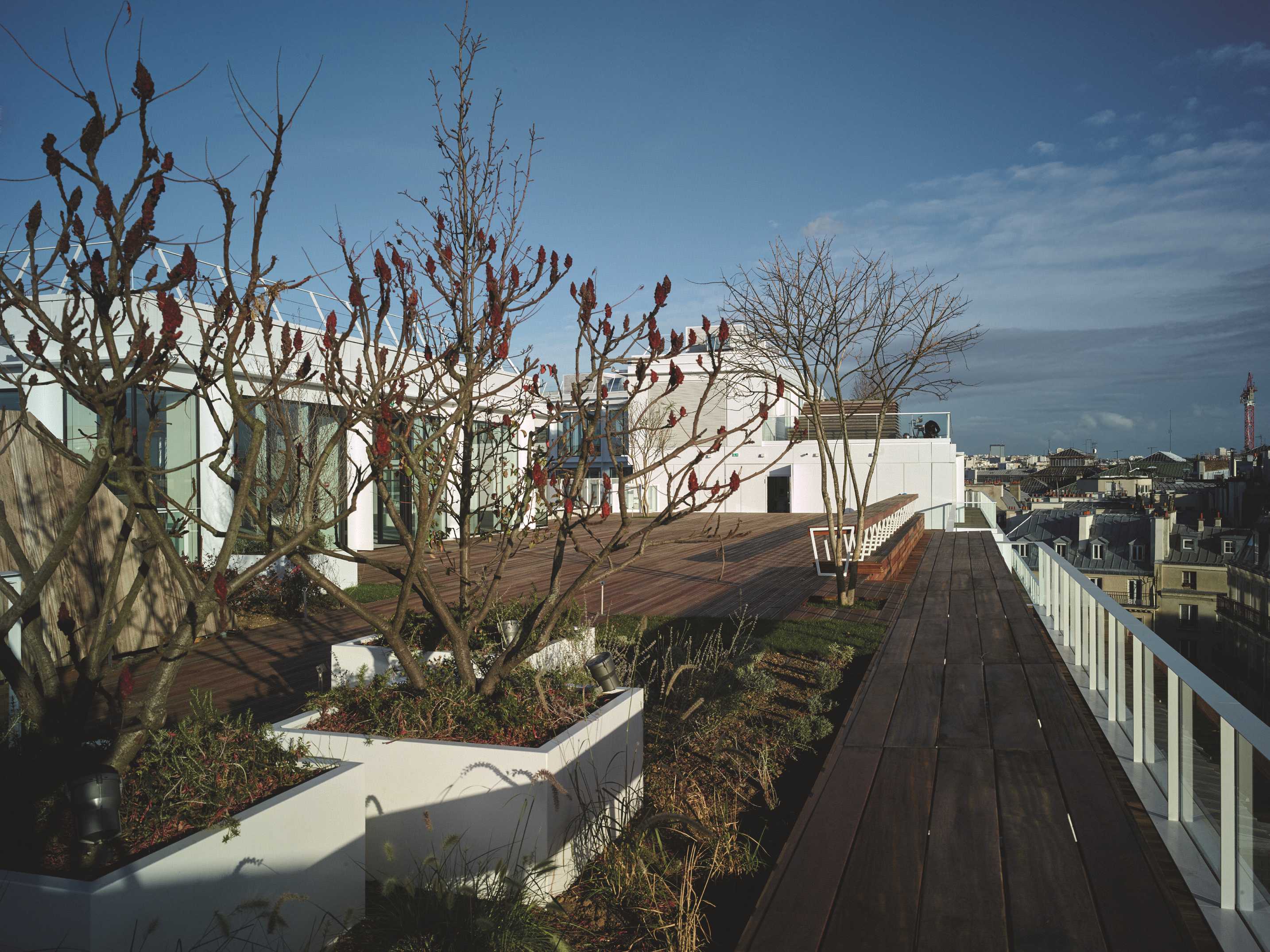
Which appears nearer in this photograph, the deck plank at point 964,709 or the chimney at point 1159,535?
the deck plank at point 964,709

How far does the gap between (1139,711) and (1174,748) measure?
2.55 ft

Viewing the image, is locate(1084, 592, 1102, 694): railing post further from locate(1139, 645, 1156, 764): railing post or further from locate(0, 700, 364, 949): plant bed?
locate(0, 700, 364, 949): plant bed

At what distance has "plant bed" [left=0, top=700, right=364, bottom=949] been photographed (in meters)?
1.88

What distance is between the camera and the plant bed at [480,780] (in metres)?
2.78

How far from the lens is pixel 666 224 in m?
11.2

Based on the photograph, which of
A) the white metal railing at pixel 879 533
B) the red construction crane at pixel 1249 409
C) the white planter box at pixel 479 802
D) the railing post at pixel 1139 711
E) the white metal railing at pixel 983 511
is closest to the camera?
the white planter box at pixel 479 802

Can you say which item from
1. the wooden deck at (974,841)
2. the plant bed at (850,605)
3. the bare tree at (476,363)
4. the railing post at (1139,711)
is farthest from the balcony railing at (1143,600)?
the bare tree at (476,363)

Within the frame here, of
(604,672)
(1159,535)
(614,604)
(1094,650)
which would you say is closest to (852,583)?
(614,604)

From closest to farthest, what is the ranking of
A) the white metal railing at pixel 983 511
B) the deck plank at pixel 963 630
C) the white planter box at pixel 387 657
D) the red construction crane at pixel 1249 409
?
the white planter box at pixel 387 657 → the deck plank at pixel 963 630 → the white metal railing at pixel 983 511 → the red construction crane at pixel 1249 409

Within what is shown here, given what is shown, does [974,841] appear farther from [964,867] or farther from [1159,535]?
[1159,535]

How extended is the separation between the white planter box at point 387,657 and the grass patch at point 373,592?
4129mm

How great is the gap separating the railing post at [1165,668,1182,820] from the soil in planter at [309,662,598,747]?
2.08 metres

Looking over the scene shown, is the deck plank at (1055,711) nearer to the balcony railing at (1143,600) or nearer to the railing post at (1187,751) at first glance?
the railing post at (1187,751)

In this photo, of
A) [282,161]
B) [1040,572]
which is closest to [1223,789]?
[282,161]
